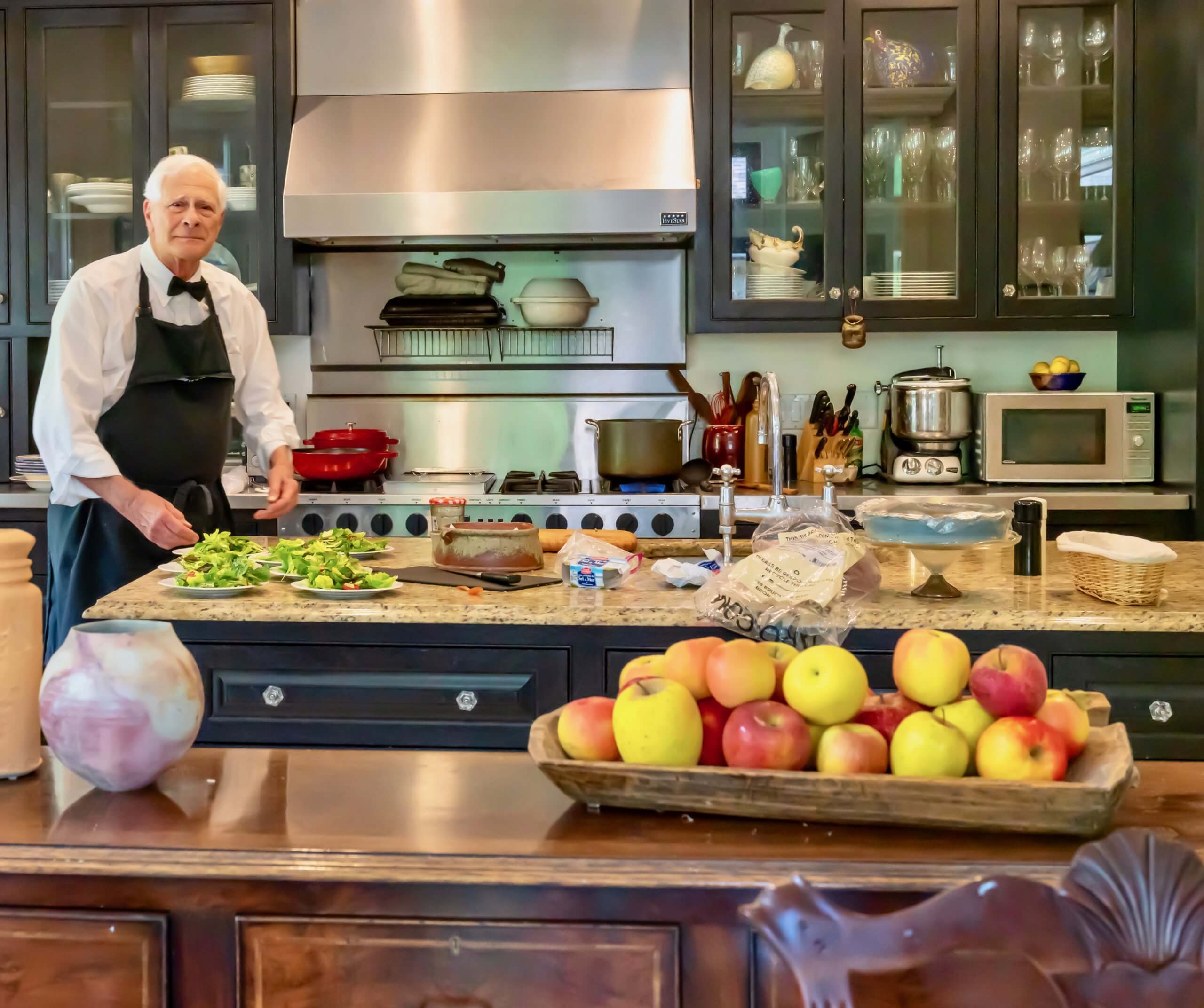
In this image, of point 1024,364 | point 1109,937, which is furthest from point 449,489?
point 1109,937

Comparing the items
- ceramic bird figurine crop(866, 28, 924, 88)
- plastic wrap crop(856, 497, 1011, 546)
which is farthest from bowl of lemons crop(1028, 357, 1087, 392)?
plastic wrap crop(856, 497, 1011, 546)

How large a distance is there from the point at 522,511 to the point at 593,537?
1.47m

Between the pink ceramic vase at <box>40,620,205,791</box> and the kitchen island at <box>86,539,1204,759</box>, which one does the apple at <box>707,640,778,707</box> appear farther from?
the kitchen island at <box>86,539,1204,759</box>

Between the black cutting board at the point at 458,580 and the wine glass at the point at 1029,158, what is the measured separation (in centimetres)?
256

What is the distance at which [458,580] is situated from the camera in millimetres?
2359

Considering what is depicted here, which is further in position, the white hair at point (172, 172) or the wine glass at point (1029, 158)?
the wine glass at point (1029, 158)

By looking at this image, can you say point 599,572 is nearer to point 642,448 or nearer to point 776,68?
point 642,448

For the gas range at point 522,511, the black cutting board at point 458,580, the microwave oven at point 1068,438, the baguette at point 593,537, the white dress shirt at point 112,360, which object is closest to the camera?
the black cutting board at point 458,580

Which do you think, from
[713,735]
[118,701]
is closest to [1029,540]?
[713,735]

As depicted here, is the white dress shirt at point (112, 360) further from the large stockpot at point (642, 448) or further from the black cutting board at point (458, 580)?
the large stockpot at point (642, 448)

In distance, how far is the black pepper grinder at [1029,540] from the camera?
2344 mm

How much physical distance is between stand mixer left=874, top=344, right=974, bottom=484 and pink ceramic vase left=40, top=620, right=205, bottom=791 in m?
3.41

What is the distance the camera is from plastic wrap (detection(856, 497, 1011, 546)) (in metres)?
2.00

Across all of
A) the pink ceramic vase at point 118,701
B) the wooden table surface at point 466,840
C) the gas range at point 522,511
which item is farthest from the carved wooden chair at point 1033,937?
the gas range at point 522,511
